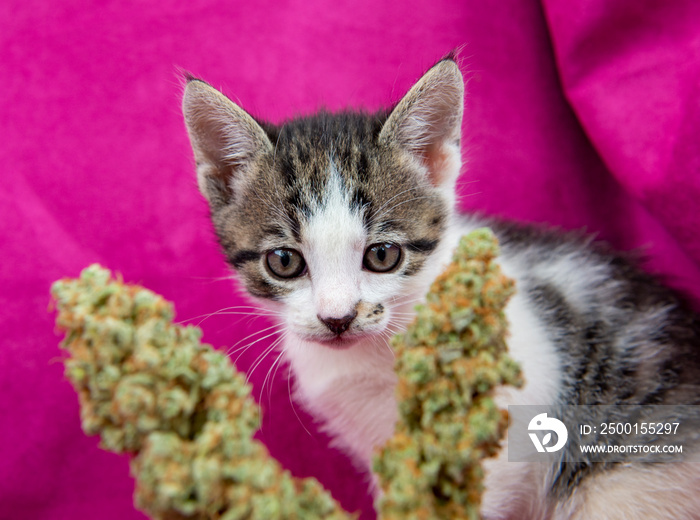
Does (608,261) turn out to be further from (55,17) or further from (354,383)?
(55,17)

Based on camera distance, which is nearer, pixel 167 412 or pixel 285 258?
pixel 167 412

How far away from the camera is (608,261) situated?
3.57ft

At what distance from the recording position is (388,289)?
2.69 feet

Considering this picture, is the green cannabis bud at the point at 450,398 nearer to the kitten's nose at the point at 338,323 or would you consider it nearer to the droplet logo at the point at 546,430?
the kitten's nose at the point at 338,323

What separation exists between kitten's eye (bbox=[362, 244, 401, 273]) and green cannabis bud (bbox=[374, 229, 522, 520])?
0.36 m

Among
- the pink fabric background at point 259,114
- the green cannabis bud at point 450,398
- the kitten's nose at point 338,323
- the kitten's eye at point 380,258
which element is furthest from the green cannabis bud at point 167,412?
the pink fabric background at point 259,114

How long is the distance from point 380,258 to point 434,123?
254mm

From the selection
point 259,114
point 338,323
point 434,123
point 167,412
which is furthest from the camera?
point 259,114

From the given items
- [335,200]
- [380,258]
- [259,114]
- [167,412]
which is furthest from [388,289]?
[259,114]

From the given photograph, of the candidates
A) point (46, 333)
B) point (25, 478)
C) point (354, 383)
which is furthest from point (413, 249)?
point (25, 478)

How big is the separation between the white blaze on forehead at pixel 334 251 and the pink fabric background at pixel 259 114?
0.36 meters

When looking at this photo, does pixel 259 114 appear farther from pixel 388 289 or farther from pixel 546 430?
pixel 546 430

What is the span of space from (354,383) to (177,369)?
1.75ft

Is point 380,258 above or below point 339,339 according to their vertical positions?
above
